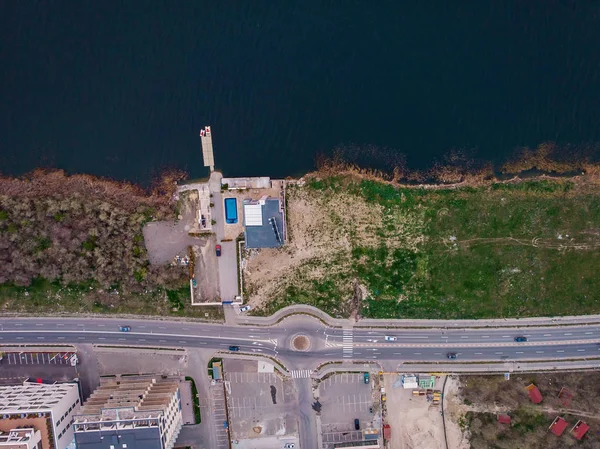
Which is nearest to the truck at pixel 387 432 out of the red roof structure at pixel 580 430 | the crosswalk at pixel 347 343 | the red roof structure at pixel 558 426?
the crosswalk at pixel 347 343

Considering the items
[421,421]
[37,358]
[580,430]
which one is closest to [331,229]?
[421,421]

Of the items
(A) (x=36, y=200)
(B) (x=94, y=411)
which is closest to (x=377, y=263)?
(B) (x=94, y=411)

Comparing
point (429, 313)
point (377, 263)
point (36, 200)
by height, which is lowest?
point (429, 313)

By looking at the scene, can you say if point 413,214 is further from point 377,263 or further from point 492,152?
point 492,152

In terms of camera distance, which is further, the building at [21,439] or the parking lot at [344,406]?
the parking lot at [344,406]

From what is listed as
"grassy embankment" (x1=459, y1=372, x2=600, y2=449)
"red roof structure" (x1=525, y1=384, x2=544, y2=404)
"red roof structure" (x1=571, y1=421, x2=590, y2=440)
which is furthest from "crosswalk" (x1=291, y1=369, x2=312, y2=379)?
"red roof structure" (x1=571, y1=421, x2=590, y2=440)

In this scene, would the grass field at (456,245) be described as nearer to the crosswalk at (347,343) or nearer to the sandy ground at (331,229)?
the sandy ground at (331,229)
